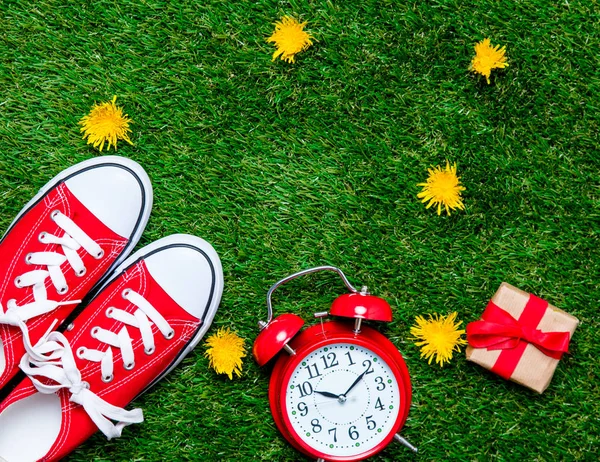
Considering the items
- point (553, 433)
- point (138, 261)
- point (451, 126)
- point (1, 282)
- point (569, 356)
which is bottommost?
point (1, 282)

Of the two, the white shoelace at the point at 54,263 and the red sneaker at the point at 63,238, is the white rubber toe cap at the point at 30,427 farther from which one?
the white shoelace at the point at 54,263

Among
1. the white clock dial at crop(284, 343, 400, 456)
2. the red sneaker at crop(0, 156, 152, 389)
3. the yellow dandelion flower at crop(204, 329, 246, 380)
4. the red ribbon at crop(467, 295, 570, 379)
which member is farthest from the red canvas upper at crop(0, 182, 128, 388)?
the red ribbon at crop(467, 295, 570, 379)

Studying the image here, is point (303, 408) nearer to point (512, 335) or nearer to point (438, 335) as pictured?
point (438, 335)

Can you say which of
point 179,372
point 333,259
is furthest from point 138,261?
point 333,259

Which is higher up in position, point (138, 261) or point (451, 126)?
point (451, 126)

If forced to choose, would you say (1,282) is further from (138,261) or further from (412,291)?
(412,291)

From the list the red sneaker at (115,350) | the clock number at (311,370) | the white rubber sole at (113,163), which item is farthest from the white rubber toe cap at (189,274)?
the clock number at (311,370)

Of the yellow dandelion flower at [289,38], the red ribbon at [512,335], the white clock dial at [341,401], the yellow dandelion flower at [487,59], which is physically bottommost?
the white clock dial at [341,401]

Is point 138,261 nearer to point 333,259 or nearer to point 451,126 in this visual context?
point 333,259
